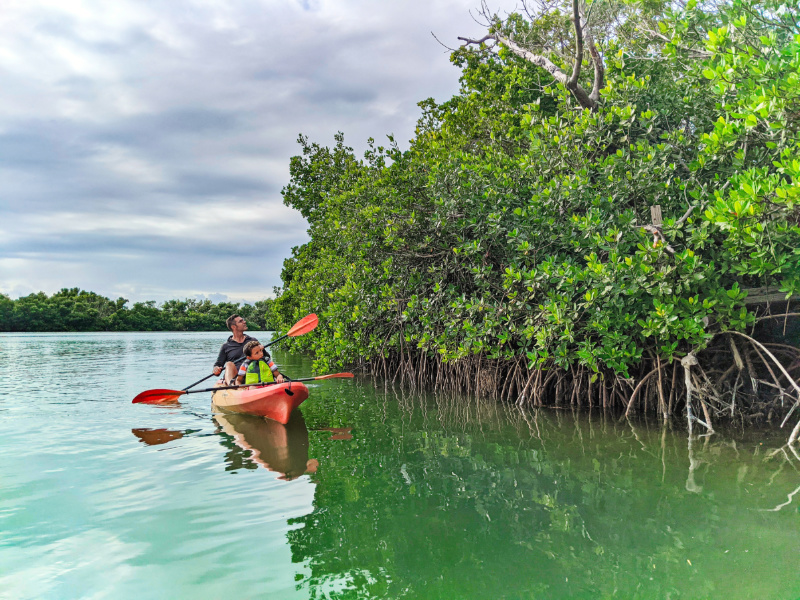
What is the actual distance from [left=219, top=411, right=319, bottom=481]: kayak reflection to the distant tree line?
4608 centimetres

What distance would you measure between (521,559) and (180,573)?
198 centimetres

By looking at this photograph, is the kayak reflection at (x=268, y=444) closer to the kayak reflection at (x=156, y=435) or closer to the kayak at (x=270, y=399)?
the kayak at (x=270, y=399)

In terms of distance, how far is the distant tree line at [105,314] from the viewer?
55750mm

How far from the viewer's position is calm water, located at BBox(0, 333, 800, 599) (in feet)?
9.01

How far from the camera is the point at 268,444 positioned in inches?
241

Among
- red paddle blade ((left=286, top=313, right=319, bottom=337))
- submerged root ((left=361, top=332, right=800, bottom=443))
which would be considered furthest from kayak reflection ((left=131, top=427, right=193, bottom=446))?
submerged root ((left=361, top=332, right=800, bottom=443))

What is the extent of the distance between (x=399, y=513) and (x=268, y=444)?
2923 mm

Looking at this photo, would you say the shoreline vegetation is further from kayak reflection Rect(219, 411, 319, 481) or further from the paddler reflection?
the paddler reflection

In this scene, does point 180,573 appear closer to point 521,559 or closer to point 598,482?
Answer: point 521,559

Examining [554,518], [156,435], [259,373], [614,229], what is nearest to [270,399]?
[259,373]

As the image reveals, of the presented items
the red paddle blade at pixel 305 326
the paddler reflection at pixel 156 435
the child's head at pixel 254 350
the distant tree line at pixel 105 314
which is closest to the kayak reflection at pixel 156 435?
the paddler reflection at pixel 156 435

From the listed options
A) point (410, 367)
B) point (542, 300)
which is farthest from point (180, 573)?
point (410, 367)

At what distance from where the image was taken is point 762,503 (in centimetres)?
370

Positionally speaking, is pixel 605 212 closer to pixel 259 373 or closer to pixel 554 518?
pixel 554 518
